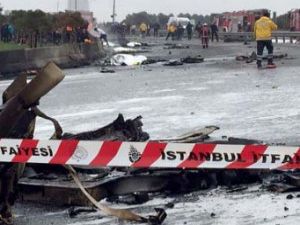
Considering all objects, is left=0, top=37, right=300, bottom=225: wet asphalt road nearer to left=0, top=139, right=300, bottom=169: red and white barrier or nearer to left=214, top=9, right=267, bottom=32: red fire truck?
left=0, top=139, right=300, bottom=169: red and white barrier

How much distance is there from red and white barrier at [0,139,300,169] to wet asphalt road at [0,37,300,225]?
43cm

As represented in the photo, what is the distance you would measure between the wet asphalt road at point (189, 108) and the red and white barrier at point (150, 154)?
0.43 metres

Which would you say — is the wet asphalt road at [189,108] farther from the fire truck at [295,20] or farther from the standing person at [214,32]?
the fire truck at [295,20]

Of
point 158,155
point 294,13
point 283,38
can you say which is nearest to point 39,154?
point 158,155

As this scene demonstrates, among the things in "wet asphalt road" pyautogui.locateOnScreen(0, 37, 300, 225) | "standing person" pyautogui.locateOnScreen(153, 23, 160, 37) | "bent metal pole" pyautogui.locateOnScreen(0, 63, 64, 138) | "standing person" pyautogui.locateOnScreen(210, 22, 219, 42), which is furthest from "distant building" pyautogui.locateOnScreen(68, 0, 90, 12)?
"bent metal pole" pyautogui.locateOnScreen(0, 63, 64, 138)

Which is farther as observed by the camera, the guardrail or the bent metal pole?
the guardrail

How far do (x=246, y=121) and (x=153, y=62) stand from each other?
17.1 metres

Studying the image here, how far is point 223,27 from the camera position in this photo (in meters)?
73.6

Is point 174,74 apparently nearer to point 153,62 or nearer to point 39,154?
point 153,62

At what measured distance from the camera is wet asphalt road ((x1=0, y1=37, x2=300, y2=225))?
6.51 metres

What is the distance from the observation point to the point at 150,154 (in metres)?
6.29

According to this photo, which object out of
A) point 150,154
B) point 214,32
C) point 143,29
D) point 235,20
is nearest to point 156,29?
point 143,29

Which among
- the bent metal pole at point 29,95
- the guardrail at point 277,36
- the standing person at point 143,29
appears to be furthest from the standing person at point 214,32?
the bent metal pole at point 29,95

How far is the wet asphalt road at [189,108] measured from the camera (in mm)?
6508
